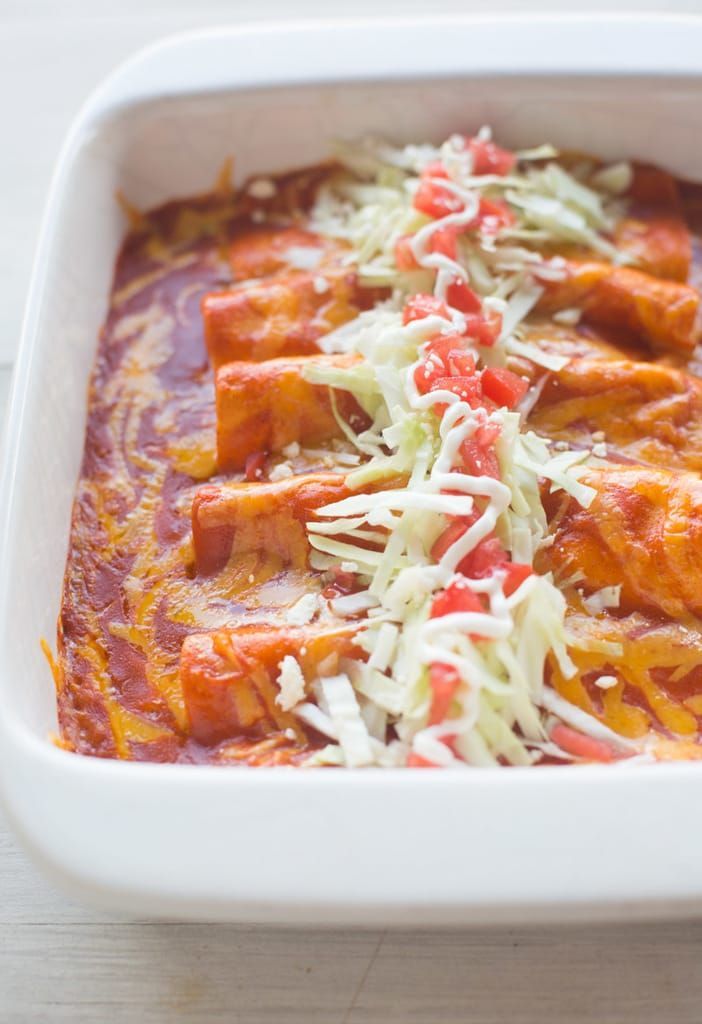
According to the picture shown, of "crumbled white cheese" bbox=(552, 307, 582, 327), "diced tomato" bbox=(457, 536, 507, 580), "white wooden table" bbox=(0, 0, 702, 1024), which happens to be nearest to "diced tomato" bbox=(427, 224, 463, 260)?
"crumbled white cheese" bbox=(552, 307, 582, 327)

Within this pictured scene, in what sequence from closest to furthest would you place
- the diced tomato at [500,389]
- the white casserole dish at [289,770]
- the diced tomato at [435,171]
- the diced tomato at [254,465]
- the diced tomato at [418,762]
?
1. the white casserole dish at [289,770]
2. the diced tomato at [418,762]
3. the diced tomato at [500,389]
4. the diced tomato at [254,465]
5. the diced tomato at [435,171]

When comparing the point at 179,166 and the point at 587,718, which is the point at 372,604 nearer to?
the point at 587,718

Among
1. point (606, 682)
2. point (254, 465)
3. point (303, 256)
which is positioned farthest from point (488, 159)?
point (606, 682)

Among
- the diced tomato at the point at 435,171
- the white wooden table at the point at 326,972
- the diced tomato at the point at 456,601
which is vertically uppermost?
the diced tomato at the point at 435,171

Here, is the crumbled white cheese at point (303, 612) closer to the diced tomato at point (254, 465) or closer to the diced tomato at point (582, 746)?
the diced tomato at point (254, 465)

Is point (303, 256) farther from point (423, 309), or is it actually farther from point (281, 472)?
point (281, 472)

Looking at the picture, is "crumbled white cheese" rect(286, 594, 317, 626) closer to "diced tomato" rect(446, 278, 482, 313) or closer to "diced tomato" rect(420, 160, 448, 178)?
"diced tomato" rect(446, 278, 482, 313)

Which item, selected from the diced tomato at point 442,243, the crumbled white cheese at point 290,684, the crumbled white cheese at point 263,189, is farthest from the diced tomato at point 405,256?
the crumbled white cheese at point 290,684
